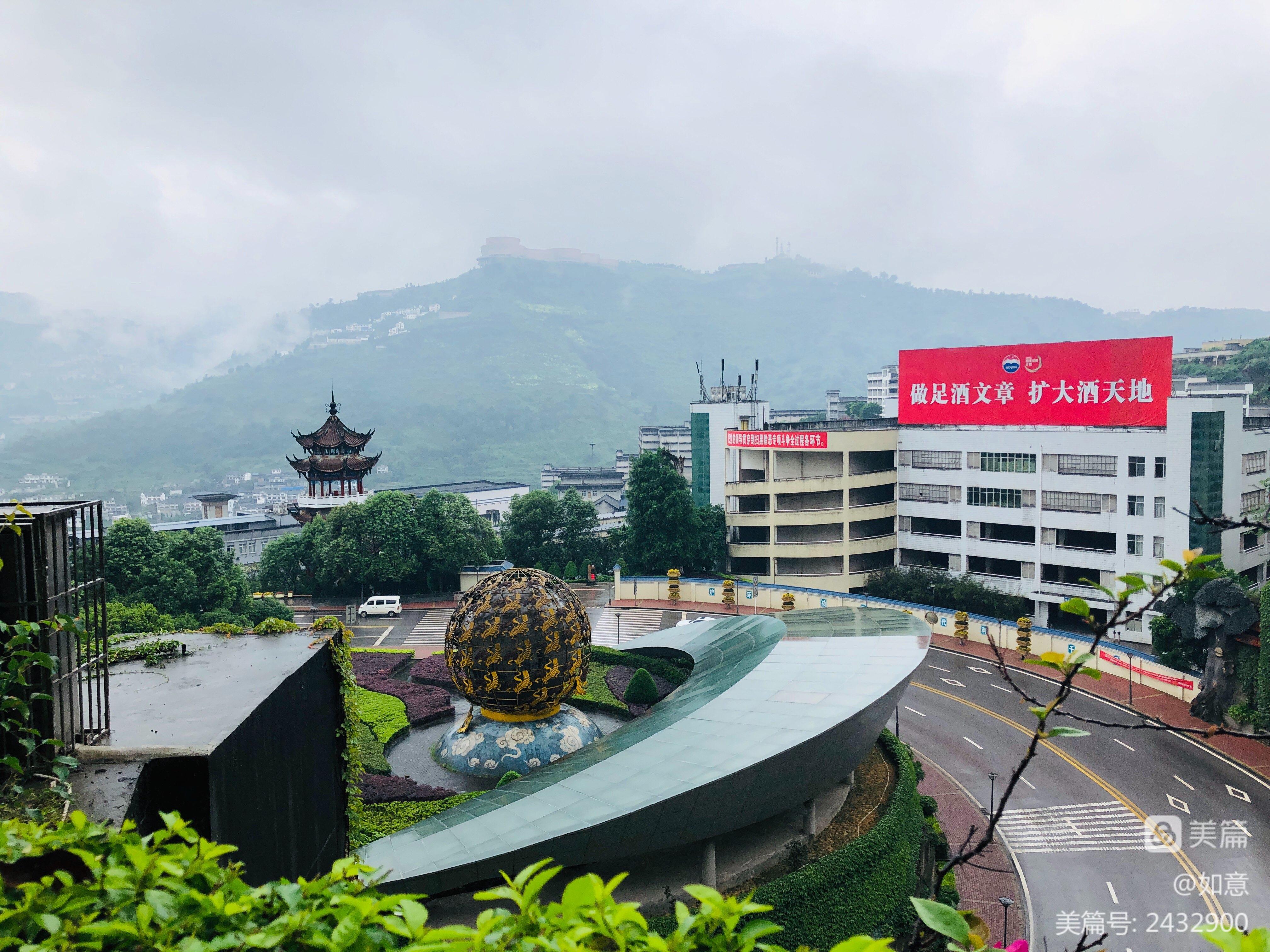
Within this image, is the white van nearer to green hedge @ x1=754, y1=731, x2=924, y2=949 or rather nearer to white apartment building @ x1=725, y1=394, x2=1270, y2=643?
white apartment building @ x1=725, y1=394, x2=1270, y2=643

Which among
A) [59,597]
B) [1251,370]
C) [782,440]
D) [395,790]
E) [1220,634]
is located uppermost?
[1251,370]

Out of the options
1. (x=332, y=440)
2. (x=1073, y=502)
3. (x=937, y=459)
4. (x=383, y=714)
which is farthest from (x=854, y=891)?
(x=332, y=440)

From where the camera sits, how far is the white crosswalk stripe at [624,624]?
42.7 m

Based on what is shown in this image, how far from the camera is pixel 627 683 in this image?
3188 centimetres

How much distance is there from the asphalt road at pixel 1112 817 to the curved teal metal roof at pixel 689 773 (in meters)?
5.57

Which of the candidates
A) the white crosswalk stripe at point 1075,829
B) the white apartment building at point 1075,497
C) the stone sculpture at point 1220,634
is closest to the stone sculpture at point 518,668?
the white crosswalk stripe at point 1075,829

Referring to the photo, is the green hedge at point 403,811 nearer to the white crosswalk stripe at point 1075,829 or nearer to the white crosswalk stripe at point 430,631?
the white crosswalk stripe at point 1075,829

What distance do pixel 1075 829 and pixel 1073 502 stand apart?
2652 centimetres

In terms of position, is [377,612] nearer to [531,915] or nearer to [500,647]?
[500,647]

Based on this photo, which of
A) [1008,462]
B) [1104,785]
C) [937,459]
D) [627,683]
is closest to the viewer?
[1104,785]

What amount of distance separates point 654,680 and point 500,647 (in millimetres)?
12463

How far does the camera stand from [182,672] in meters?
10.9

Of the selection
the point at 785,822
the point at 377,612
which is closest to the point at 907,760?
the point at 785,822

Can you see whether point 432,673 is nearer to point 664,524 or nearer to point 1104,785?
point 664,524
